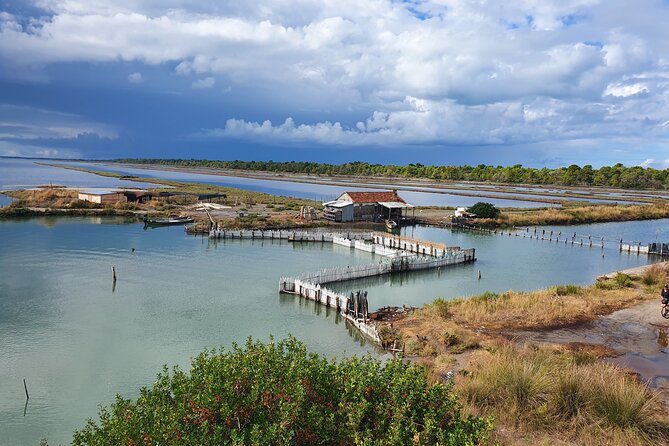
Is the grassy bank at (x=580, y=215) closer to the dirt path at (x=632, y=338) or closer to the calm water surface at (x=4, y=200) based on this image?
the dirt path at (x=632, y=338)

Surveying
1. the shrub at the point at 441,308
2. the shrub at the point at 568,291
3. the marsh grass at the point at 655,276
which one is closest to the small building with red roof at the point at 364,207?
the marsh grass at the point at 655,276

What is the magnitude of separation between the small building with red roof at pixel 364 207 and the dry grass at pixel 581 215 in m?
16.2

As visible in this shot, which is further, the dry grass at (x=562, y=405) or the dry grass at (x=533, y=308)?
the dry grass at (x=533, y=308)

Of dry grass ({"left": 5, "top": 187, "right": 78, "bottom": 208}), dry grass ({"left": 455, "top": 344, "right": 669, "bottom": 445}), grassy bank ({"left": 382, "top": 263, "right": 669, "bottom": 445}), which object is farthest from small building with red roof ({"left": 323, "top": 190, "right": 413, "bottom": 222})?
dry grass ({"left": 455, "top": 344, "right": 669, "bottom": 445})

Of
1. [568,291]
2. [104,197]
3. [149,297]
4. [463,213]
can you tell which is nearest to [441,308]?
[568,291]

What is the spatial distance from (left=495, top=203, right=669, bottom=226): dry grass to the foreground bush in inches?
2645

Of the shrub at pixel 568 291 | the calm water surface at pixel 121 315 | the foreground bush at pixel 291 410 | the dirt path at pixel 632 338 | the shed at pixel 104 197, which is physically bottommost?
the calm water surface at pixel 121 315

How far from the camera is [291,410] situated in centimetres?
1008

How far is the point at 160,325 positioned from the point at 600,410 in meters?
22.3

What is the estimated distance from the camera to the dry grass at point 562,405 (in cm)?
1417

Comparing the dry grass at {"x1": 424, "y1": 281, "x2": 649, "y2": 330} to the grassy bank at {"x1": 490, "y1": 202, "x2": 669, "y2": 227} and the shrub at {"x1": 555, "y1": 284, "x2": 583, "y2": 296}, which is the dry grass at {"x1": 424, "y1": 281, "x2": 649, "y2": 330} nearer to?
the shrub at {"x1": 555, "y1": 284, "x2": 583, "y2": 296}

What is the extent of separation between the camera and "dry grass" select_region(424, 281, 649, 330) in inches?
1072

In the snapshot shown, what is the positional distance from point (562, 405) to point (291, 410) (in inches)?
394

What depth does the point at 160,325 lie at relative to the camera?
2769cm
